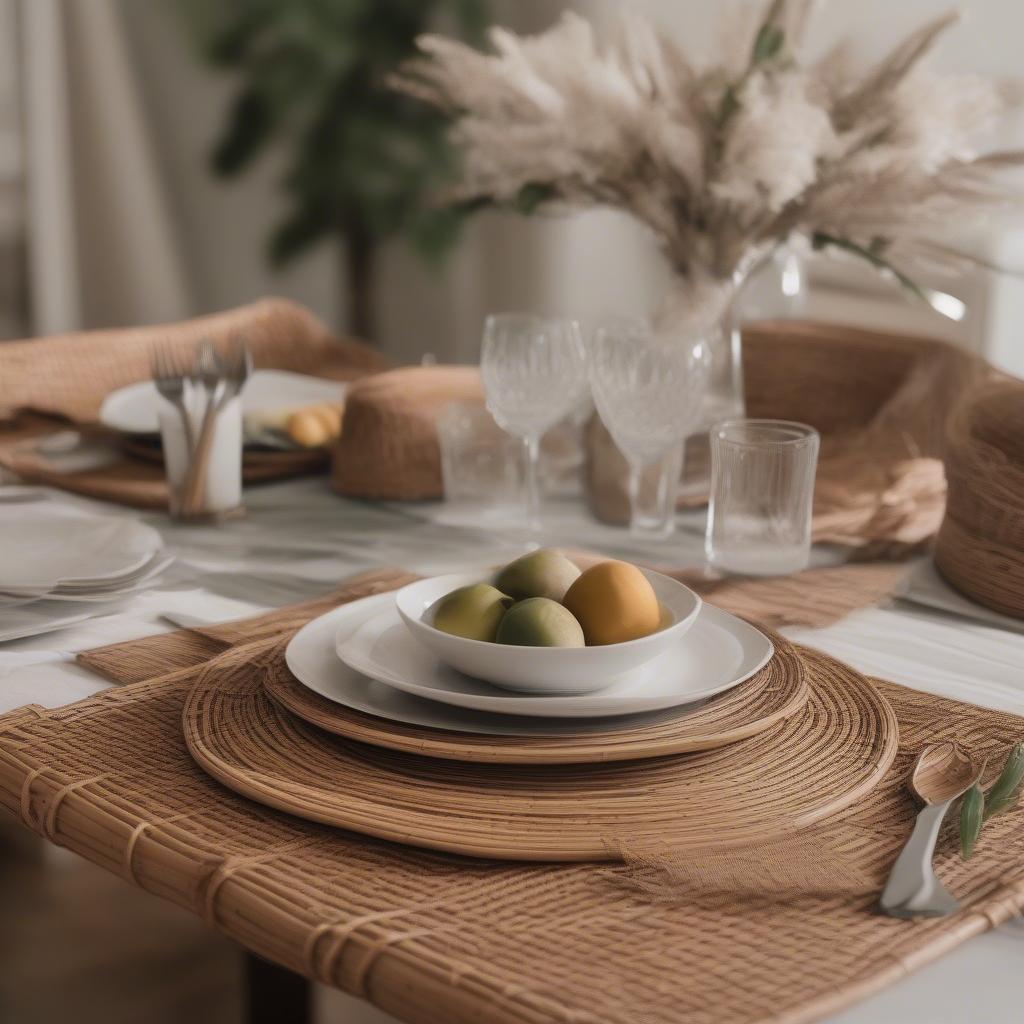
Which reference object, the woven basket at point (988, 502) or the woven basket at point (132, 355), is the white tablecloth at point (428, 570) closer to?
the woven basket at point (988, 502)

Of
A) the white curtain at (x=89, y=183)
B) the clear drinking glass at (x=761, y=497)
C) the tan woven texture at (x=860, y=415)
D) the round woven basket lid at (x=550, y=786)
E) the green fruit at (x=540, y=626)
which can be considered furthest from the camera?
the white curtain at (x=89, y=183)

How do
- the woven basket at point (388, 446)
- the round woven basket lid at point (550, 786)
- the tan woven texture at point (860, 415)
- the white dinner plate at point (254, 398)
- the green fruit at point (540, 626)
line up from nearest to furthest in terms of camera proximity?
1. the round woven basket lid at point (550, 786)
2. the green fruit at point (540, 626)
3. the tan woven texture at point (860, 415)
4. the woven basket at point (388, 446)
5. the white dinner plate at point (254, 398)

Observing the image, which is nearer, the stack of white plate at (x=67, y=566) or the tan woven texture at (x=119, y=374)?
the stack of white plate at (x=67, y=566)

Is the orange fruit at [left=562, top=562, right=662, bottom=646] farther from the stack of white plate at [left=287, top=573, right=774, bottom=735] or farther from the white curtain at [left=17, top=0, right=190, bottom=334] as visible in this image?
the white curtain at [left=17, top=0, right=190, bottom=334]

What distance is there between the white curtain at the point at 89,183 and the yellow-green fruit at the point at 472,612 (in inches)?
118

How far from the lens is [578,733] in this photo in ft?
2.48

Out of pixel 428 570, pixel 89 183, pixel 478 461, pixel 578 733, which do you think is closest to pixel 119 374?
pixel 478 461

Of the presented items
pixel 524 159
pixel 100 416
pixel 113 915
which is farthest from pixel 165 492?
pixel 113 915

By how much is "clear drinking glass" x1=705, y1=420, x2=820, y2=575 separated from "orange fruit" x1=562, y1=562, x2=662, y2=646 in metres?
0.37

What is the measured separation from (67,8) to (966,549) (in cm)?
308

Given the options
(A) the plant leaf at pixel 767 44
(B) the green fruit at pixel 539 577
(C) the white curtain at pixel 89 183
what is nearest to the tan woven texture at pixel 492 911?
(B) the green fruit at pixel 539 577

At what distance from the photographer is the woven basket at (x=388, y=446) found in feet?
4.59

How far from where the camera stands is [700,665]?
0.84 m

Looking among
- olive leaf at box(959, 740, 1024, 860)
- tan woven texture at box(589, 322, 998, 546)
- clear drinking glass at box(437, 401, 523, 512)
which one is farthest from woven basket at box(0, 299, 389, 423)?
olive leaf at box(959, 740, 1024, 860)
